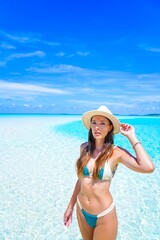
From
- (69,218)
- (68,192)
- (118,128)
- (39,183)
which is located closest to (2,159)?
(39,183)

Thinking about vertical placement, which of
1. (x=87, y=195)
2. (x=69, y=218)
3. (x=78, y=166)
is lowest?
(x=69, y=218)

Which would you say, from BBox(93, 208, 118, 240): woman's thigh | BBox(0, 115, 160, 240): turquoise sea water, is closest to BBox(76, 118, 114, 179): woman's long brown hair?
BBox(93, 208, 118, 240): woman's thigh

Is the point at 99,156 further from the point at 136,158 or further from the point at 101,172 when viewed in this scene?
the point at 136,158

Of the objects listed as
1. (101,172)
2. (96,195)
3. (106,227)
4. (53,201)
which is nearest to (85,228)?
(106,227)

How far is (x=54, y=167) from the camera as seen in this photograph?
25.7ft

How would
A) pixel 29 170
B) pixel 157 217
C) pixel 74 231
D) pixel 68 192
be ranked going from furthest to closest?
1. pixel 29 170
2. pixel 68 192
3. pixel 157 217
4. pixel 74 231

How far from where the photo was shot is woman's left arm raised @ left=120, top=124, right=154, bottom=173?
190cm

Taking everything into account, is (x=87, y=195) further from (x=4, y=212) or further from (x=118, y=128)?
(x=4, y=212)

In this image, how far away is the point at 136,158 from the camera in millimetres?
1954

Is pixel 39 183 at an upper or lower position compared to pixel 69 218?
lower

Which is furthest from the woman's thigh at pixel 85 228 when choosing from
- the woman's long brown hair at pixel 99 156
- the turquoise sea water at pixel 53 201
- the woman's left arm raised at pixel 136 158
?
the turquoise sea water at pixel 53 201

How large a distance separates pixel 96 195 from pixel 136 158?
0.43 m

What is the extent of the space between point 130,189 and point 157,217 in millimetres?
1445

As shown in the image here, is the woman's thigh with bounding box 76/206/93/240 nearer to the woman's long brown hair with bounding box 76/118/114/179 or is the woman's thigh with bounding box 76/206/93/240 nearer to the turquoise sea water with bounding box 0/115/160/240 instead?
the woman's long brown hair with bounding box 76/118/114/179
